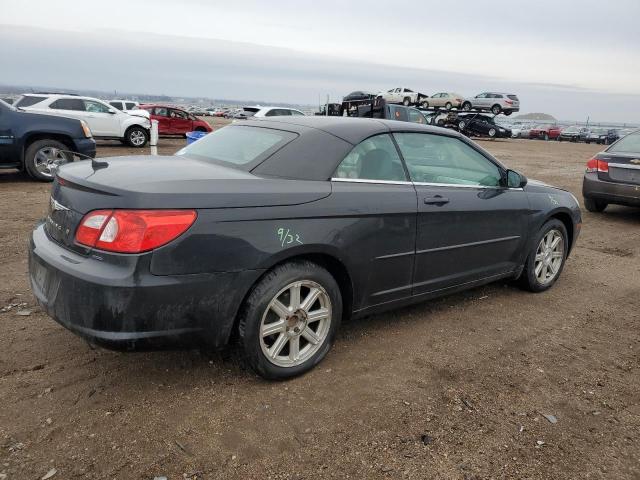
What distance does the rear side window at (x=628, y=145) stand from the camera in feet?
26.8

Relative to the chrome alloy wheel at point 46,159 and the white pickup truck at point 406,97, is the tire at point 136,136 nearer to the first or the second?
the chrome alloy wheel at point 46,159

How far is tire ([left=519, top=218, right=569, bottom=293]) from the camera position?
183 inches

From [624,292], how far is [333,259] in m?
3.45

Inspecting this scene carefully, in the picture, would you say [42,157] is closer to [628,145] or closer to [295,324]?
[295,324]

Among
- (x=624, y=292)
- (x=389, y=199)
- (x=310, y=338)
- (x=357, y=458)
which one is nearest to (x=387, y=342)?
(x=310, y=338)

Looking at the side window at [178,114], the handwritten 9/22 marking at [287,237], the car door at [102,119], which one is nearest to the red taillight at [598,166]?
the handwritten 9/22 marking at [287,237]

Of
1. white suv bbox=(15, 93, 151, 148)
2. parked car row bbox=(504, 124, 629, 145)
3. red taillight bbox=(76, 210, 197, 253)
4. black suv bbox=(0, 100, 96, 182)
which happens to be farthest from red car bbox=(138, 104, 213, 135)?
parked car row bbox=(504, 124, 629, 145)

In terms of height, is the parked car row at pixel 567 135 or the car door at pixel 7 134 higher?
the parked car row at pixel 567 135

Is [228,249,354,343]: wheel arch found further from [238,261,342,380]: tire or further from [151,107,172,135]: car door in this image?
[151,107,172,135]: car door

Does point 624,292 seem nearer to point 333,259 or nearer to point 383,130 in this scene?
point 383,130

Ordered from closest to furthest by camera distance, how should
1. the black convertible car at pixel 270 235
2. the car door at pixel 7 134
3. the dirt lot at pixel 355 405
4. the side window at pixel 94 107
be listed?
the dirt lot at pixel 355 405 → the black convertible car at pixel 270 235 → the car door at pixel 7 134 → the side window at pixel 94 107

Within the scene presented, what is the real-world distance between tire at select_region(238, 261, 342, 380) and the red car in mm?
19254

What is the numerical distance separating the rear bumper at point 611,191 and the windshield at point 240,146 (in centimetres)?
660

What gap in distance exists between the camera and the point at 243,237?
2.67 m
